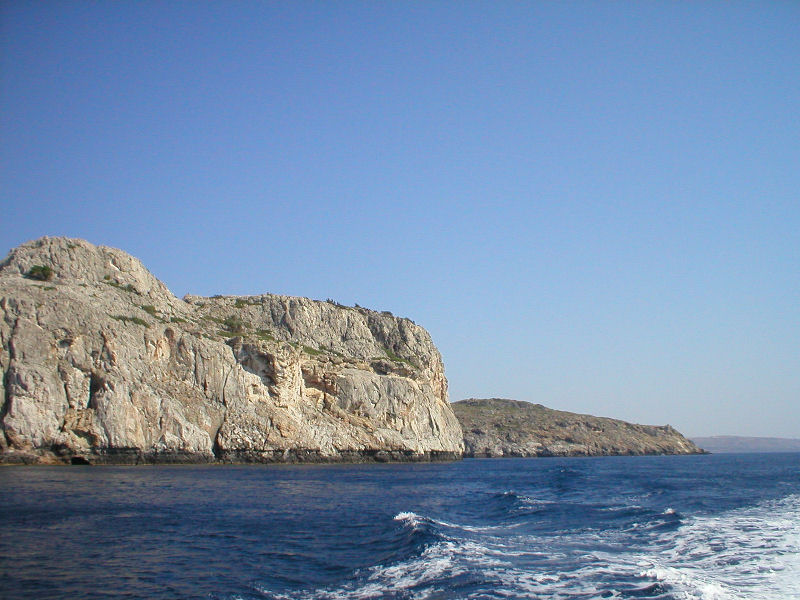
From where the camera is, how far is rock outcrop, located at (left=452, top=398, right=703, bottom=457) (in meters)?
128

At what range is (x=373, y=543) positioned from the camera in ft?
69.1

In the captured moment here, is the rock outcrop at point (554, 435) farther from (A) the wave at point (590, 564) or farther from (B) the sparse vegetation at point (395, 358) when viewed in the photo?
(A) the wave at point (590, 564)

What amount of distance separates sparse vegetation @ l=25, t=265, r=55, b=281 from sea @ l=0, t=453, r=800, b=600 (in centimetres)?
2493

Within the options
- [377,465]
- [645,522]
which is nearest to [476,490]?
[645,522]

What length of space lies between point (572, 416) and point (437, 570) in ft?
451

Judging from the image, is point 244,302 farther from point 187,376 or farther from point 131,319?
point 131,319

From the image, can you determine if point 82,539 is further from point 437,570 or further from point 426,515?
point 426,515

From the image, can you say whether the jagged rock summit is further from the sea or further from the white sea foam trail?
the white sea foam trail

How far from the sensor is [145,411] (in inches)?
1943

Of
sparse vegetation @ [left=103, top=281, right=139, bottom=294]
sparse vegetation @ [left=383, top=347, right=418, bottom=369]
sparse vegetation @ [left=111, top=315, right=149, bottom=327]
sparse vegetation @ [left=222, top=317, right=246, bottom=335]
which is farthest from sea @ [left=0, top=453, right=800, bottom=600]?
sparse vegetation @ [left=383, top=347, right=418, bottom=369]

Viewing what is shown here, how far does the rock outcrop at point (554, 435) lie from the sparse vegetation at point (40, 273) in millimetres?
89101

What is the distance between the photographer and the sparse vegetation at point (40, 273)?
55719mm

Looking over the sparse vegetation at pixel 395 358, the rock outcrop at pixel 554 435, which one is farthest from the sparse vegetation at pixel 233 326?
the rock outcrop at pixel 554 435

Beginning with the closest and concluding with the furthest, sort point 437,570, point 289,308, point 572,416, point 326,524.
Answer: point 437,570 < point 326,524 < point 289,308 < point 572,416
